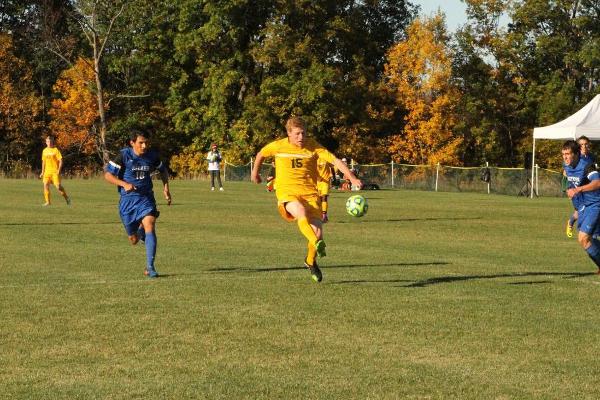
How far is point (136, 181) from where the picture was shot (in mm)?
14016

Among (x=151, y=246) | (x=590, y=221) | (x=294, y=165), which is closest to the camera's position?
(x=294, y=165)

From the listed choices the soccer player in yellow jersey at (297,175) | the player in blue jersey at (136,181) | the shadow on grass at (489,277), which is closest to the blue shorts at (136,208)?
the player in blue jersey at (136,181)

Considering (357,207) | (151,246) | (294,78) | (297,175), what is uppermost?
(294,78)

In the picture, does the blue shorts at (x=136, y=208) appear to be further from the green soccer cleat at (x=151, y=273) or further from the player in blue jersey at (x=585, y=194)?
the player in blue jersey at (x=585, y=194)

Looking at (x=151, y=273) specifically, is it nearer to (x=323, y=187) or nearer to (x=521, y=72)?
(x=323, y=187)

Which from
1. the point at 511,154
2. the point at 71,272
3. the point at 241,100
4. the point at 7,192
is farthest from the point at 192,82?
the point at 71,272

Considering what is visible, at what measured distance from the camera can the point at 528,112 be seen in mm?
68500

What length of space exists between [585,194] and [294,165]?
12.9 ft

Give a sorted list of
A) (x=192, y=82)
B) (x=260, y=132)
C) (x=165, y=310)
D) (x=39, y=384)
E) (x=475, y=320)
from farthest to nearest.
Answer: (x=192, y=82) < (x=260, y=132) < (x=165, y=310) < (x=475, y=320) < (x=39, y=384)

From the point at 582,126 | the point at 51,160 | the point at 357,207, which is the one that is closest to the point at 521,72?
the point at 582,126

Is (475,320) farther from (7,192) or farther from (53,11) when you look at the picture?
(53,11)

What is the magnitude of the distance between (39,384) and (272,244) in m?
12.3

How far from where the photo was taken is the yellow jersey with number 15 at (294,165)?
1310 centimetres

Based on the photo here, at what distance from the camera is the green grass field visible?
7.21 meters
